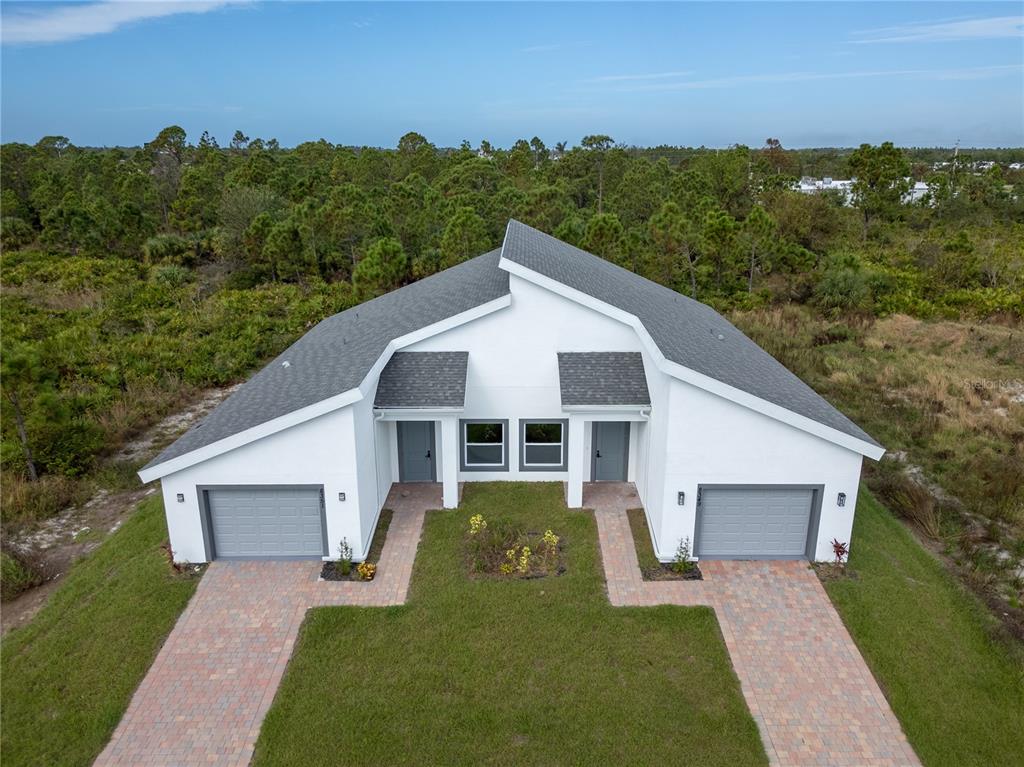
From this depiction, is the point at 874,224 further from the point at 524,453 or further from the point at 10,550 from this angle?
the point at 10,550

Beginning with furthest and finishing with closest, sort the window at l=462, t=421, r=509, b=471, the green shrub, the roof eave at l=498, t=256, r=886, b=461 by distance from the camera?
the green shrub < the window at l=462, t=421, r=509, b=471 < the roof eave at l=498, t=256, r=886, b=461

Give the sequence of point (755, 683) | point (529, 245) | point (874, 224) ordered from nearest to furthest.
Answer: point (755, 683), point (529, 245), point (874, 224)

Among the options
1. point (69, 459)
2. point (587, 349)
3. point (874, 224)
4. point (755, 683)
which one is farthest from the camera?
point (874, 224)

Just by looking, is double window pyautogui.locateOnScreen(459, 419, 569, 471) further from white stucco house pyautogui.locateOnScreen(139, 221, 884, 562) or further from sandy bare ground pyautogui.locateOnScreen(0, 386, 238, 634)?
sandy bare ground pyautogui.locateOnScreen(0, 386, 238, 634)

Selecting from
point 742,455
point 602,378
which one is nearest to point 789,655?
point 742,455

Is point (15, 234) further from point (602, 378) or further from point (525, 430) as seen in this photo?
point (602, 378)

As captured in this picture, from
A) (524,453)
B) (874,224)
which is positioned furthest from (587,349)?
(874,224)

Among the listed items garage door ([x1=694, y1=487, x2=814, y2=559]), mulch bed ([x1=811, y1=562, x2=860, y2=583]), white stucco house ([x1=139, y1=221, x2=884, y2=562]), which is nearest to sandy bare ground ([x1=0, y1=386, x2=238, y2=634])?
white stucco house ([x1=139, y1=221, x2=884, y2=562])
